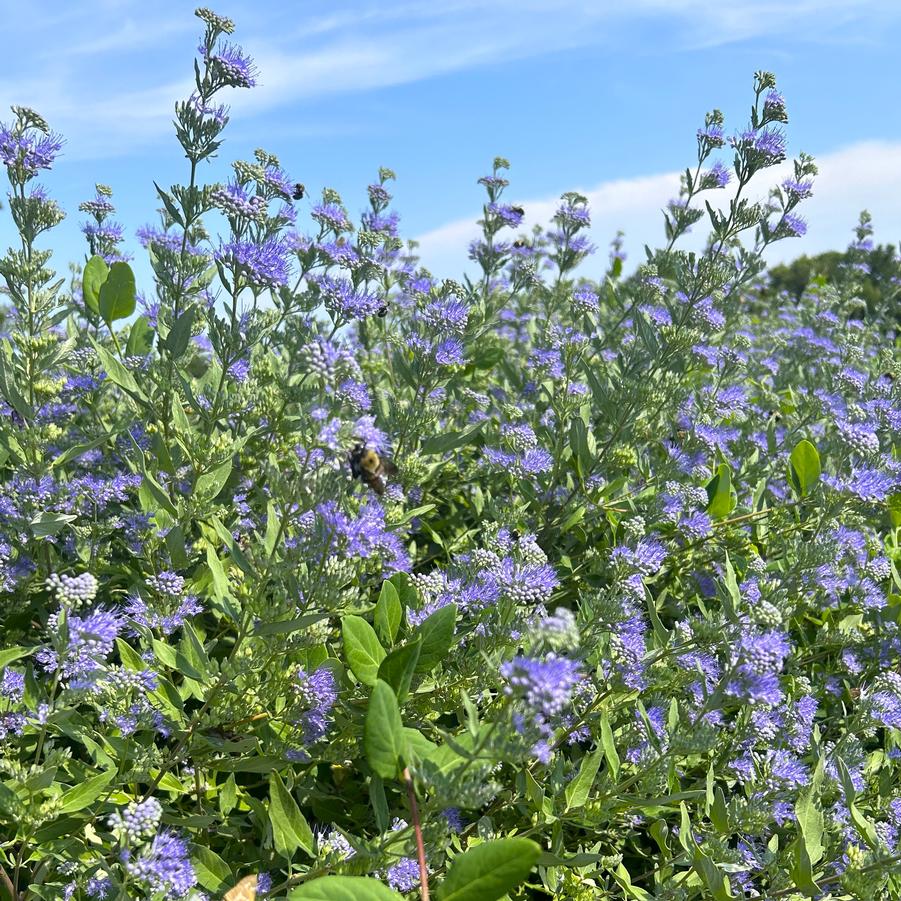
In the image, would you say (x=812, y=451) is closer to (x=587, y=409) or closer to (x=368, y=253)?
(x=587, y=409)

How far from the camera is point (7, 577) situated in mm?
3303

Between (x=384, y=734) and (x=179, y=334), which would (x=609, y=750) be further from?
(x=179, y=334)

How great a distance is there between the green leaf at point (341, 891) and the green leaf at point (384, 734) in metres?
0.32

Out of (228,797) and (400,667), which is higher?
(400,667)

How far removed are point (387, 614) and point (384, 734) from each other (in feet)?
2.09

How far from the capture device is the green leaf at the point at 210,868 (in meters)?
2.44

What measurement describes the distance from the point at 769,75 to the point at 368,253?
96.3 inches

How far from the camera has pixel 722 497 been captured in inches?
174

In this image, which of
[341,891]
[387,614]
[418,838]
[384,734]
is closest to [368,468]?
[387,614]

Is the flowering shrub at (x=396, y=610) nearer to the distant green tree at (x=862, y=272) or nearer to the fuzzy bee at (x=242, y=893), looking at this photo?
the fuzzy bee at (x=242, y=893)

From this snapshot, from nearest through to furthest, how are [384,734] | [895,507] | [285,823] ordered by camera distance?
[384,734]
[285,823]
[895,507]

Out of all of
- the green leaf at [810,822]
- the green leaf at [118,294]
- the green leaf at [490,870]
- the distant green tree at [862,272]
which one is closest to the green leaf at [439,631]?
the green leaf at [490,870]

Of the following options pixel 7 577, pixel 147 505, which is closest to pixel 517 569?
pixel 147 505

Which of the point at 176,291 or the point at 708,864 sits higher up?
the point at 176,291
